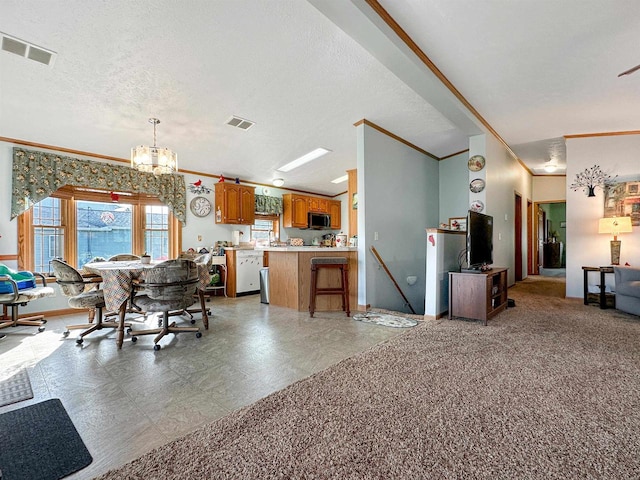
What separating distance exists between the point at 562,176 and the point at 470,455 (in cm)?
927

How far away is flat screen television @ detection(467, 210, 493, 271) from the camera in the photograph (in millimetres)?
3596

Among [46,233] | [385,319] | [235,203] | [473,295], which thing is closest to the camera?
[473,295]

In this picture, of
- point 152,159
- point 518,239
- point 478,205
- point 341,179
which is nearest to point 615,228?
point 478,205

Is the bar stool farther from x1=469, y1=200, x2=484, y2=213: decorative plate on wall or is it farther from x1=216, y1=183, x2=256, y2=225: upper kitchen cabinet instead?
x1=216, y1=183, x2=256, y2=225: upper kitchen cabinet

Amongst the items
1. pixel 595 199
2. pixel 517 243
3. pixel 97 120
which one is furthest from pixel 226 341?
pixel 517 243

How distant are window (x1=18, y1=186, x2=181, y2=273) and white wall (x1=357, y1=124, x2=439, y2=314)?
357 cm

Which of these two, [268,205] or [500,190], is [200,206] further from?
[500,190]

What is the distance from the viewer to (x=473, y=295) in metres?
3.58

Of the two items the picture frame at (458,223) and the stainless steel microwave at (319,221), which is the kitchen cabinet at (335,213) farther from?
the picture frame at (458,223)

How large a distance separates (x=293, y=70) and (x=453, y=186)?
4.62m

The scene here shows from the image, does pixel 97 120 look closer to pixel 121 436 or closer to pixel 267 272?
pixel 267 272

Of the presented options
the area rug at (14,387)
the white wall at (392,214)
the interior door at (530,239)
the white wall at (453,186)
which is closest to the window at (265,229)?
the white wall at (392,214)

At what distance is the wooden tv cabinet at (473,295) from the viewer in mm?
3510

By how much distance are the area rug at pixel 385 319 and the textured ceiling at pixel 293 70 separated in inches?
109
